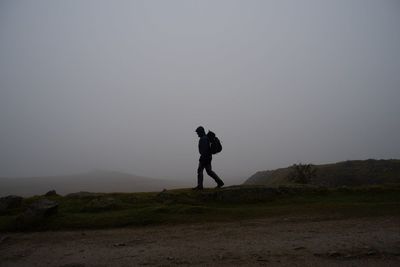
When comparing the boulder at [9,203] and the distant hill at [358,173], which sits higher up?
the distant hill at [358,173]

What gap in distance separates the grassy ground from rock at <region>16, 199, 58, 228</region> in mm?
159

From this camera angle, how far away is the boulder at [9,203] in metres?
14.9

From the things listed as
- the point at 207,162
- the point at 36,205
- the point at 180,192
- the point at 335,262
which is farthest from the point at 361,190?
the point at 36,205

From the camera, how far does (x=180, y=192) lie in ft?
53.9

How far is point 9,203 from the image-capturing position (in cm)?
1527

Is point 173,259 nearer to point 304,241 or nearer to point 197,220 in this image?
point 304,241

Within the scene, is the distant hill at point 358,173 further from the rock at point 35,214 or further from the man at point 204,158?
the rock at point 35,214

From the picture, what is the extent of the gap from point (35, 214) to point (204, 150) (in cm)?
828

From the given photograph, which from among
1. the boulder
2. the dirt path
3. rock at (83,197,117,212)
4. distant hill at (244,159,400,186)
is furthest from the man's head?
distant hill at (244,159,400,186)

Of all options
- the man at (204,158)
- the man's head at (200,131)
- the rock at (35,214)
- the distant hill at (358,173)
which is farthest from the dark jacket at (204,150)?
the distant hill at (358,173)

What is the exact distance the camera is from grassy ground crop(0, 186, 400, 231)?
1232 centimetres

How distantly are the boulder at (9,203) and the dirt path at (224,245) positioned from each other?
4235mm

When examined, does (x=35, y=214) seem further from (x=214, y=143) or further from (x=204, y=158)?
(x=214, y=143)

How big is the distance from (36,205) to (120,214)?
134 inches
